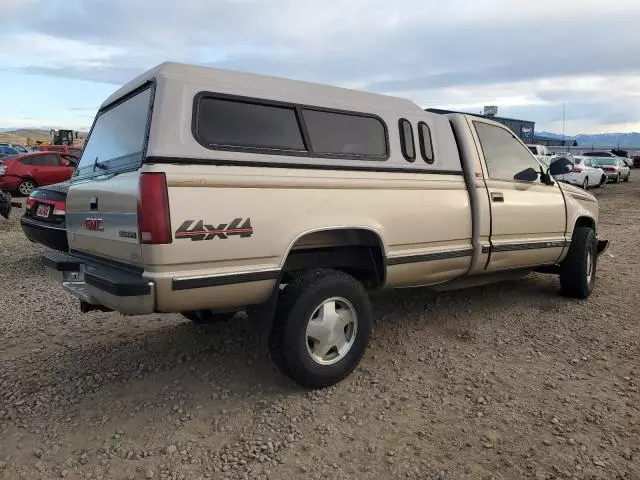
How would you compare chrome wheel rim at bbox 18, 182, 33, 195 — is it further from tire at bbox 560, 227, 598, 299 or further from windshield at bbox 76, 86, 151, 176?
tire at bbox 560, 227, 598, 299

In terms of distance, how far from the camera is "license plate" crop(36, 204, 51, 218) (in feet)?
17.2

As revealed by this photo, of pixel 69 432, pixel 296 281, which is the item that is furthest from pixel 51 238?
pixel 296 281

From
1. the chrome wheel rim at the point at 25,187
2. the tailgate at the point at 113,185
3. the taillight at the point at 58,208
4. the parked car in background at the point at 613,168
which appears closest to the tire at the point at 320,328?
the tailgate at the point at 113,185

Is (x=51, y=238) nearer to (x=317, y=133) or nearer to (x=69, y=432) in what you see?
(x=69, y=432)

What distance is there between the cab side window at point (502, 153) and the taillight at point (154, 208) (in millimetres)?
3036

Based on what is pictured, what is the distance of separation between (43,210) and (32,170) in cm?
1305

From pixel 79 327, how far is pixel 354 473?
3.29 m

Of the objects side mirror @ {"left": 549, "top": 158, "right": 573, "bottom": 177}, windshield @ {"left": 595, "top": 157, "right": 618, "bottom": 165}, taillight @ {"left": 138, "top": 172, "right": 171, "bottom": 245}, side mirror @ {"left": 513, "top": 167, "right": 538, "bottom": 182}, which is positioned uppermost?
windshield @ {"left": 595, "top": 157, "right": 618, "bottom": 165}

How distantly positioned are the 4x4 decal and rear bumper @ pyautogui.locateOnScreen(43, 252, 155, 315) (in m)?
0.34

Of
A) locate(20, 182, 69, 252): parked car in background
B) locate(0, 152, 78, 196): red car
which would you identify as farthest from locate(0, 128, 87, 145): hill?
locate(20, 182, 69, 252): parked car in background

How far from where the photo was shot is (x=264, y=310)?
347 cm

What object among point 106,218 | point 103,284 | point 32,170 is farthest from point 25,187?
point 103,284

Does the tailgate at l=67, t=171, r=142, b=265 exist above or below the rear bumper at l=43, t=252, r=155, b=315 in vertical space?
above

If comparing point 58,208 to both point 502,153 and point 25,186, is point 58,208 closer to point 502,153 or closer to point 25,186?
point 502,153
